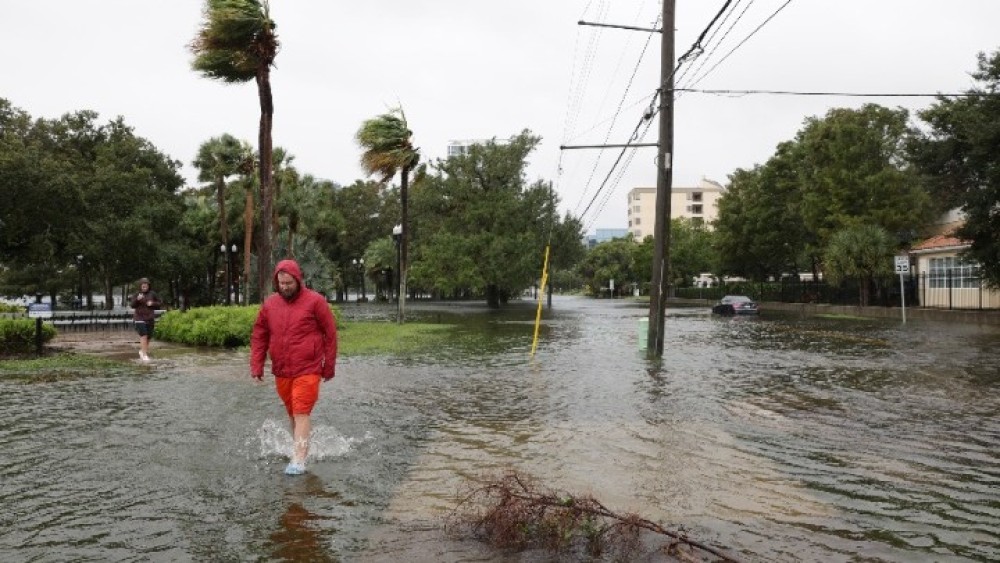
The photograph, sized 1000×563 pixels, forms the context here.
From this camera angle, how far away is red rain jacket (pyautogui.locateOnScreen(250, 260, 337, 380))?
19.8ft

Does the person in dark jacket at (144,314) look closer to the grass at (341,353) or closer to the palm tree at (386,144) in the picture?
the grass at (341,353)

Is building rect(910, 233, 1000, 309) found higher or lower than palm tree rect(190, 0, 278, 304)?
lower

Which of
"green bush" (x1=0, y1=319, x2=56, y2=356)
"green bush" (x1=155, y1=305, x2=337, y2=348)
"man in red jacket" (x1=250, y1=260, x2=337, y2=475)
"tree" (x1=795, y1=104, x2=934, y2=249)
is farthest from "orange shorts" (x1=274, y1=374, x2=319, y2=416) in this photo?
"tree" (x1=795, y1=104, x2=934, y2=249)

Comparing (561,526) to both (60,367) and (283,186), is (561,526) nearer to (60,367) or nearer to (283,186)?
(60,367)

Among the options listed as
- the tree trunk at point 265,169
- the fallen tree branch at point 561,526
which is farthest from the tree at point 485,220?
the fallen tree branch at point 561,526

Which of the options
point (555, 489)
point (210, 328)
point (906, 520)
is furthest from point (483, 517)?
point (210, 328)

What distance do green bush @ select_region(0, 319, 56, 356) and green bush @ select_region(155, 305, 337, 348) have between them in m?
3.80

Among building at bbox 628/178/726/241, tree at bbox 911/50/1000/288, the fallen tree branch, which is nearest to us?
the fallen tree branch

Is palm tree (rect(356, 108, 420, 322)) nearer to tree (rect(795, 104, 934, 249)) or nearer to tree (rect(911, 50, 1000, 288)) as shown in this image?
tree (rect(911, 50, 1000, 288))

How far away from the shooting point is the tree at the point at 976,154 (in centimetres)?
2378

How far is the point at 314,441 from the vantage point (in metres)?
7.10

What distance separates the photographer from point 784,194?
171ft

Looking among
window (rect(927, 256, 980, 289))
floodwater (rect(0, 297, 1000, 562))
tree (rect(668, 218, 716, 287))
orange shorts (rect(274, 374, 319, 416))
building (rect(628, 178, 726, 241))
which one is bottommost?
floodwater (rect(0, 297, 1000, 562))

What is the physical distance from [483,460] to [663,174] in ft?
36.6
